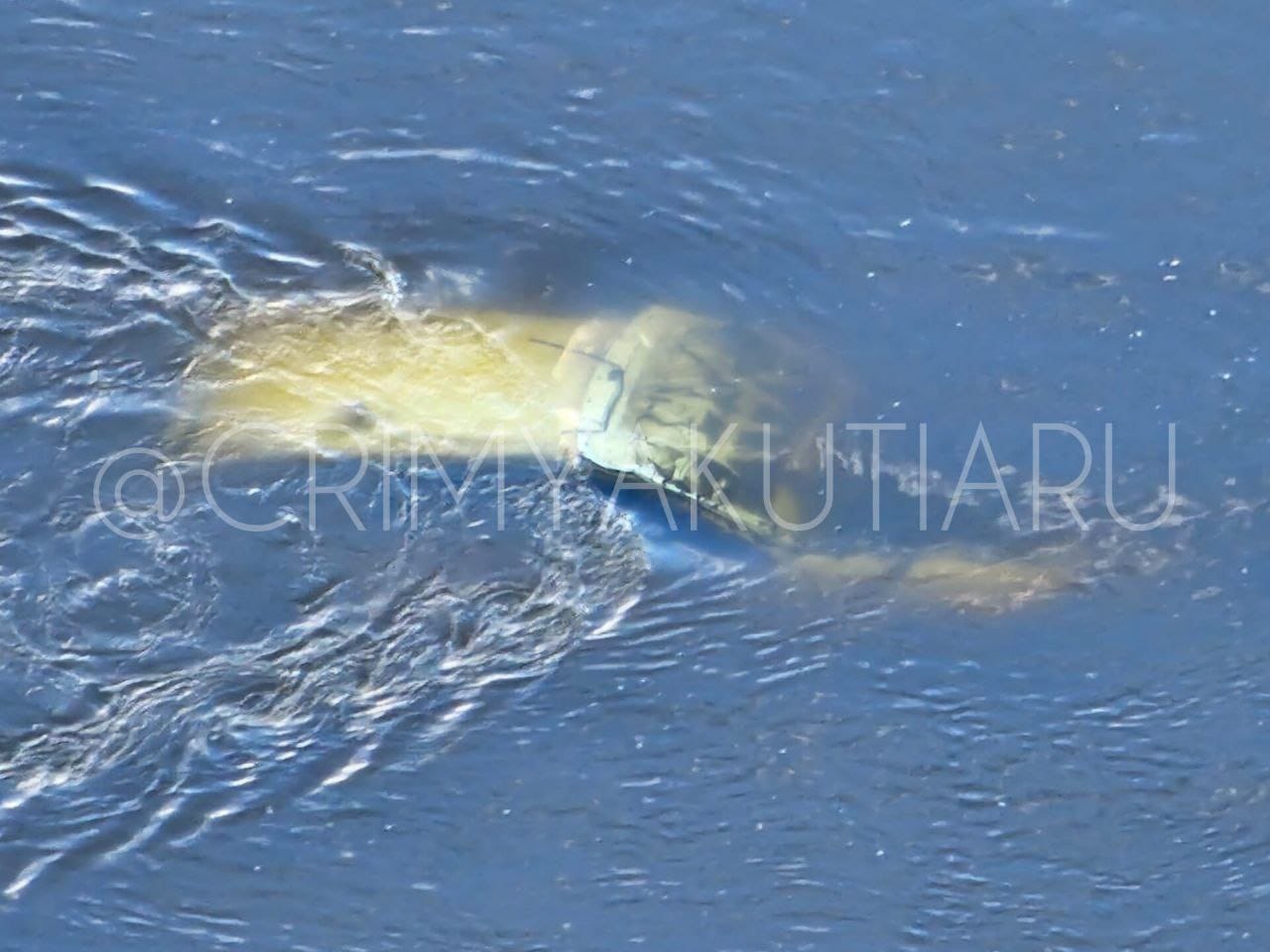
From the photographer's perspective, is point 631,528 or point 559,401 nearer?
point 631,528

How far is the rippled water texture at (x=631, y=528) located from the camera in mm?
6805

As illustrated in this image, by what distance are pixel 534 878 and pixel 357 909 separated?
0.65 meters

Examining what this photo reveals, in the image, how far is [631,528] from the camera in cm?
730

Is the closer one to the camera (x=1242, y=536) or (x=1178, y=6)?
(x=1242, y=536)

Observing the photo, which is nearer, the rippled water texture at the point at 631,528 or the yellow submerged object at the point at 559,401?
the rippled water texture at the point at 631,528

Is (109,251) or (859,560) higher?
(109,251)

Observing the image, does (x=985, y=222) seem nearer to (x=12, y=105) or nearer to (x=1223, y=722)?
(x=1223, y=722)

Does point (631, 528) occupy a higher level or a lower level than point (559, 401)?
lower

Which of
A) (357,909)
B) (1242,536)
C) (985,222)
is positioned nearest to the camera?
(357,909)

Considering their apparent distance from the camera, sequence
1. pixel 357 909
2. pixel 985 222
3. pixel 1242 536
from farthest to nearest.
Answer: pixel 985 222
pixel 1242 536
pixel 357 909

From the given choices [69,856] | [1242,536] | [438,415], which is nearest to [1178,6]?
[1242,536]

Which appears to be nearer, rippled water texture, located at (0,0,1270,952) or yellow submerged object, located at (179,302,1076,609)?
rippled water texture, located at (0,0,1270,952)

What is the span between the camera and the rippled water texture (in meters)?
6.80

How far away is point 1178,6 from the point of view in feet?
26.6
